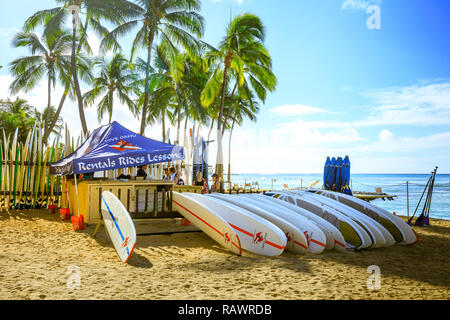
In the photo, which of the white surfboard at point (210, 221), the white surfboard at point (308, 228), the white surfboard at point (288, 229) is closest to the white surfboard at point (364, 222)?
the white surfboard at point (308, 228)

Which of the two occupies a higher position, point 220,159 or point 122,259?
point 220,159

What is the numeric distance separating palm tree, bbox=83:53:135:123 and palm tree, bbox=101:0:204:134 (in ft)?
27.7

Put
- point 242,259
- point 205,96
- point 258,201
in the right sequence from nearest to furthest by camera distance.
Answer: point 242,259 → point 258,201 → point 205,96

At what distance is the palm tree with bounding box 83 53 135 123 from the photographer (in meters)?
23.2

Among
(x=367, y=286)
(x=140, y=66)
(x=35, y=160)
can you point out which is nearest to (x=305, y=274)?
(x=367, y=286)

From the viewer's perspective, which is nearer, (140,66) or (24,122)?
(140,66)

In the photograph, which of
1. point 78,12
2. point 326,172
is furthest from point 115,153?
point 326,172

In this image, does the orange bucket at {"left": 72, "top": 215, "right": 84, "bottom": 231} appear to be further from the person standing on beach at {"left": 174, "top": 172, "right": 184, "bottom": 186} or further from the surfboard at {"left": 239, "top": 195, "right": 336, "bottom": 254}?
the surfboard at {"left": 239, "top": 195, "right": 336, "bottom": 254}

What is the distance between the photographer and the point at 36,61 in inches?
761

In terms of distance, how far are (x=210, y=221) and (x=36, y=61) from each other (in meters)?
18.4

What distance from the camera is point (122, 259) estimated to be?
5.03 meters
